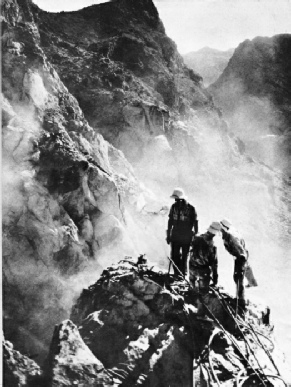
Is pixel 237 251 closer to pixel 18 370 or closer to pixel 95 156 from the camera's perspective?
pixel 18 370

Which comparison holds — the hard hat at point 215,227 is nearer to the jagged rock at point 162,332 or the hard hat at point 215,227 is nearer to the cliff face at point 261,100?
the jagged rock at point 162,332

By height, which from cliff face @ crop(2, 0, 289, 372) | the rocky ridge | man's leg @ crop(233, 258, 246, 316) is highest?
cliff face @ crop(2, 0, 289, 372)

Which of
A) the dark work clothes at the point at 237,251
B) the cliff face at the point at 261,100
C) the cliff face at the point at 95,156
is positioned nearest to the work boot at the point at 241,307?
the dark work clothes at the point at 237,251

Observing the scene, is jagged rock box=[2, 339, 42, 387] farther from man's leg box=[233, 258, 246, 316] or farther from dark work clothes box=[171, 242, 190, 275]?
man's leg box=[233, 258, 246, 316]

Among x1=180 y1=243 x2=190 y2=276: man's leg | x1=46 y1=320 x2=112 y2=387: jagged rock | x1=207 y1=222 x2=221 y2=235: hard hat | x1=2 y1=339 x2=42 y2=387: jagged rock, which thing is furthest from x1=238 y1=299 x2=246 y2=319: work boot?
x1=2 y1=339 x2=42 y2=387: jagged rock

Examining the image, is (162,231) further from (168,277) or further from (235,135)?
(235,135)

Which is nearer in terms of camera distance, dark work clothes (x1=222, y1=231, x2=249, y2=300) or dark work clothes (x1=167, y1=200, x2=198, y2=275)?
dark work clothes (x1=222, y1=231, x2=249, y2=300)

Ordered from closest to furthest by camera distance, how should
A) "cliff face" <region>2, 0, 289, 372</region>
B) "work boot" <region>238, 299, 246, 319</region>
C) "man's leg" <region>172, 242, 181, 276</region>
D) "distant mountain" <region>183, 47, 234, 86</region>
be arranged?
"work boot" <region>238, 299, 246, 319</region>, "man's leg" <region>172, 242, 181, 276</region>, "cliff face" <region>2, 0, 289, 372</region>, "distant mountain" <region>183, 47, 234, 86</region>
